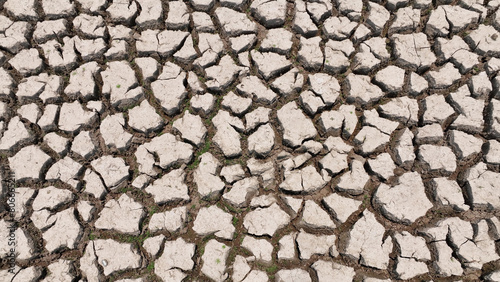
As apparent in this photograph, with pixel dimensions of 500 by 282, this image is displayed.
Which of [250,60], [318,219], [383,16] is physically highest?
[383,16]

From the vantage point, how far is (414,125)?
2.38 meters

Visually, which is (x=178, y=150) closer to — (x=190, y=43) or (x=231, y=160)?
(x=231, y=160)

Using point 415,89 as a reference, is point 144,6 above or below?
above

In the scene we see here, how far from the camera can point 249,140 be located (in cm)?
232

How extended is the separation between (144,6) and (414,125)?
2.25 meters

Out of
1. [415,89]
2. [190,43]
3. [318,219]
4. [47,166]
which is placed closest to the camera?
[318,219]

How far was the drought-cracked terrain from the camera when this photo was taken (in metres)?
2.03

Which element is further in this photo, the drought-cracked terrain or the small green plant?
the small green plant

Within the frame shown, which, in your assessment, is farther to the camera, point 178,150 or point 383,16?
point 383,16

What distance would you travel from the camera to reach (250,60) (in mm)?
2592

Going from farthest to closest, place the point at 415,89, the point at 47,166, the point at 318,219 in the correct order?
the point at 415,89
the point at 47,166
the point at 318,219

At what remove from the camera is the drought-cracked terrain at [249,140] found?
2.03 metres

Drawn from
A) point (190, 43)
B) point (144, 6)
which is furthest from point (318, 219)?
point (144, 6)

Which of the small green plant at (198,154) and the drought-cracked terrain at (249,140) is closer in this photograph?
the drought-cracked terrain at (249,140)
